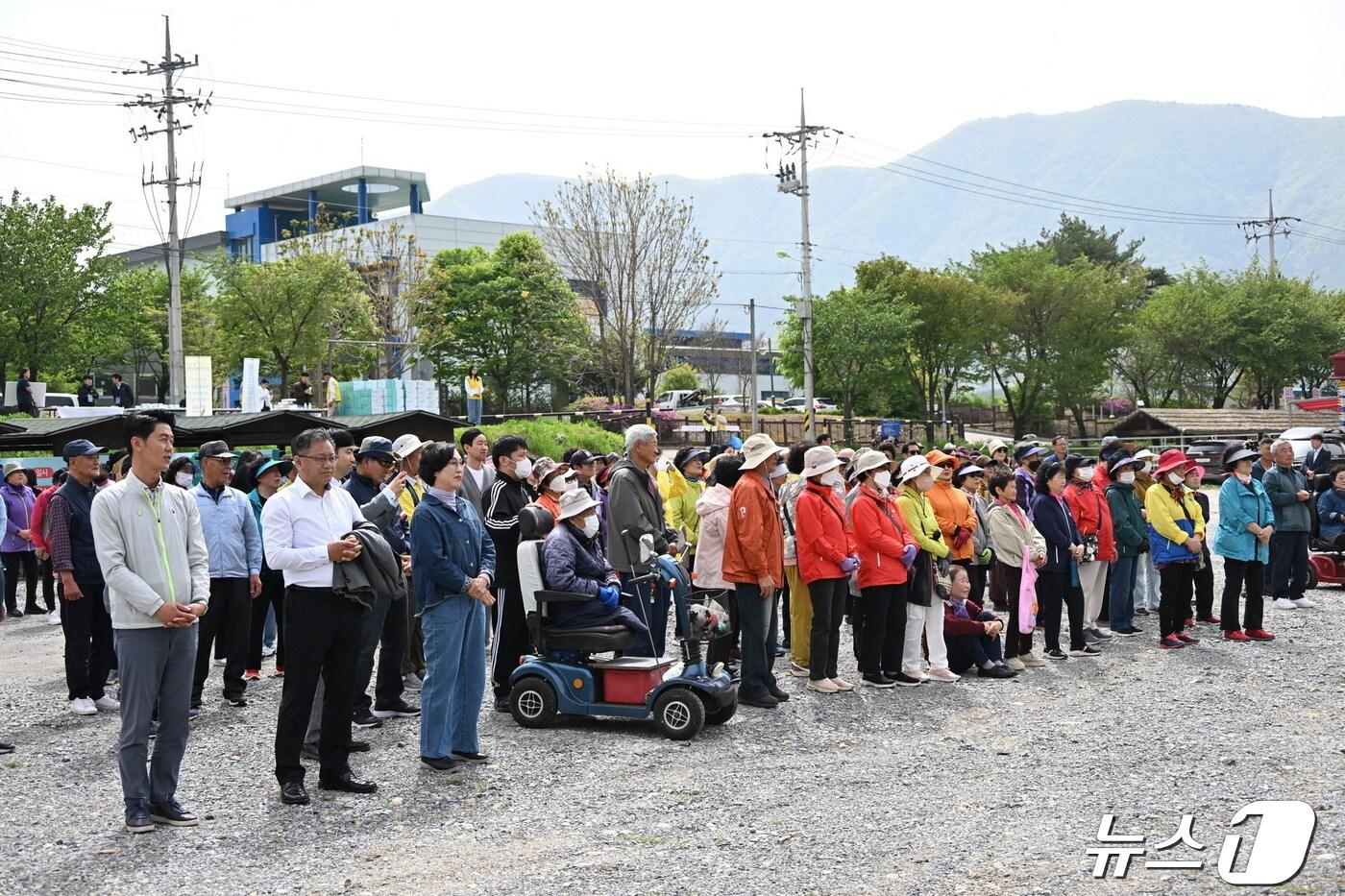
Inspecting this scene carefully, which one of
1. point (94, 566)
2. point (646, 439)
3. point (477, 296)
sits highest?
point (477, 296)

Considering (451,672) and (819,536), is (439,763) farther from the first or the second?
(819,536)

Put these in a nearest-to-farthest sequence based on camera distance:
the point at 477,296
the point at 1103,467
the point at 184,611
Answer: the point at 184,611
the point at 1103,467
the point at 477,296

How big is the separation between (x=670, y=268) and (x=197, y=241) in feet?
189

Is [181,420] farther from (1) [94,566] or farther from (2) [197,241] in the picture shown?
(2) [197,241]

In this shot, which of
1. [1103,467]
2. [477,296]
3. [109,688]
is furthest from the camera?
[477,296]

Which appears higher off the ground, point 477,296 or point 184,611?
point 477,296

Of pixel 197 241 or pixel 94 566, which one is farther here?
pixel 197 241

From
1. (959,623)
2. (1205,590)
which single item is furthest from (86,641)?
(1205,590)

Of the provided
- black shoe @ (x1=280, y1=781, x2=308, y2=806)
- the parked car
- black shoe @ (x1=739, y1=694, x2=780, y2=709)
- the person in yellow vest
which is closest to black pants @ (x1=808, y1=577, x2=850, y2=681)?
black shoe @ (x1=739, y1=694, x2=780, y2=709)

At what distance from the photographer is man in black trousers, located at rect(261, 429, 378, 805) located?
6.49 m

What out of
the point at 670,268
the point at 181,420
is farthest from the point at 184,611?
the point at 670,268

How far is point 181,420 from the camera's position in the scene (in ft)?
64.2

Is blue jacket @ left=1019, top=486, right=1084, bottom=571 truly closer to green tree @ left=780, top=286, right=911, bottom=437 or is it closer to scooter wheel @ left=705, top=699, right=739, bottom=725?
scooter wheel @ left=705, top=699, right=739, bottom=725

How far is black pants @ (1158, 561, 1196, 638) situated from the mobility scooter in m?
5.31
